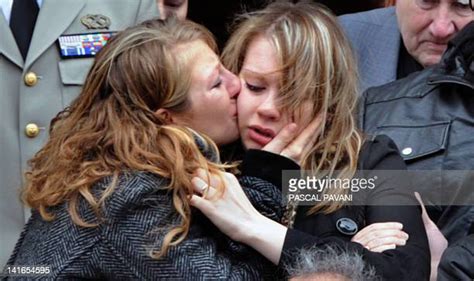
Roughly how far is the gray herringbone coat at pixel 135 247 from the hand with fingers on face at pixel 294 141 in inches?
11.6

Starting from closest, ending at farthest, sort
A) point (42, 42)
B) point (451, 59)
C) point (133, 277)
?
point (133, 277) → point (451, 59) → point (42, 42)

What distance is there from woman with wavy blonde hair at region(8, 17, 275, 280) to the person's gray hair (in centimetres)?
12

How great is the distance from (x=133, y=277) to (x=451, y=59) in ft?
3.46

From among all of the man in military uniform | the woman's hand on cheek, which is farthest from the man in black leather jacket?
the man in military uniform

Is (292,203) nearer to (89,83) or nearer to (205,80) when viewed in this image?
(205,80)

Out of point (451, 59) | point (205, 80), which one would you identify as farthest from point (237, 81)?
point (451, 59)

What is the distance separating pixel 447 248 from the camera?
2846 millimetres

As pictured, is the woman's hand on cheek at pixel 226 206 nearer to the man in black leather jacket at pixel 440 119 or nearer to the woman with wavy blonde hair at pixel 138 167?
the woman with wavy blonde hair at pixel 138 167

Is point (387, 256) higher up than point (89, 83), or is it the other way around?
point (89, 83)

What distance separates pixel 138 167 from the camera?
281 cm

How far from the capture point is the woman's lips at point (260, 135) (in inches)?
121

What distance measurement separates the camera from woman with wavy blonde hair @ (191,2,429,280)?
Result: 9.24 feet

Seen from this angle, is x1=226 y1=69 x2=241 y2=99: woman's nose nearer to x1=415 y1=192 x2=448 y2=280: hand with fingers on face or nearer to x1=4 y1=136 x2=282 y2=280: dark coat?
x1=4 y1=136 x2=282 y2=280: dark coat

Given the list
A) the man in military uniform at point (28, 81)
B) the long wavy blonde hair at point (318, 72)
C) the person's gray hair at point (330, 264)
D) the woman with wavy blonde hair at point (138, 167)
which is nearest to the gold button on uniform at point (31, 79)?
the man in military uniform at point (28, 81)
